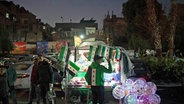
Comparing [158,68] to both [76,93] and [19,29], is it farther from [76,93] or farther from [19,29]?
[19,29]

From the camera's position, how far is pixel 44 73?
12.7m

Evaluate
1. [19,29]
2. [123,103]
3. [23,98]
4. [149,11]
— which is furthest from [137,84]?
[19,29]

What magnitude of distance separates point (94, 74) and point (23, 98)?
531 centimetres

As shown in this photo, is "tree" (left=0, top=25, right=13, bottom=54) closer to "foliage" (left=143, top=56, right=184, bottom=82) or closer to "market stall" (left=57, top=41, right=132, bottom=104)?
"foliage" (left=143, top=56, right=184, bottom=82)

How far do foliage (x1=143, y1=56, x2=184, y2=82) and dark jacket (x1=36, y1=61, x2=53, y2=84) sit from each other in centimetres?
1076

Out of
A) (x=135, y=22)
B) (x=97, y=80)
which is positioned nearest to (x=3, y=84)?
(x=97, y=80)

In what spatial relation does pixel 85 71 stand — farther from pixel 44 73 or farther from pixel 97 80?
pixel 97 80

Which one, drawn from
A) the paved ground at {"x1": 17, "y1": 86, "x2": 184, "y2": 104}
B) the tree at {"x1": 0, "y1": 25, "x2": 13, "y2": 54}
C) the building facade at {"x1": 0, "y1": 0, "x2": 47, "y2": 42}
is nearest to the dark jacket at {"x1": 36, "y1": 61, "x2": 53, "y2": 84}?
the paved ground at {"x1": 17, "y1": 86, "x2": 184, "y2": 104}

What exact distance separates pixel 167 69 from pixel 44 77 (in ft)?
39.1

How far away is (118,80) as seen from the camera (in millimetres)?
13930

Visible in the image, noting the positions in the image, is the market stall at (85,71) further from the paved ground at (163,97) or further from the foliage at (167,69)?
the foliage at (167,69)

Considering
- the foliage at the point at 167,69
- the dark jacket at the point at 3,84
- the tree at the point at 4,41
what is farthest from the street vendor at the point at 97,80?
the tree at the point at 4,41

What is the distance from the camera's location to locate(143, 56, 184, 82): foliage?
861 inches

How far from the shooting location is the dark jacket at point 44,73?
12.7m
